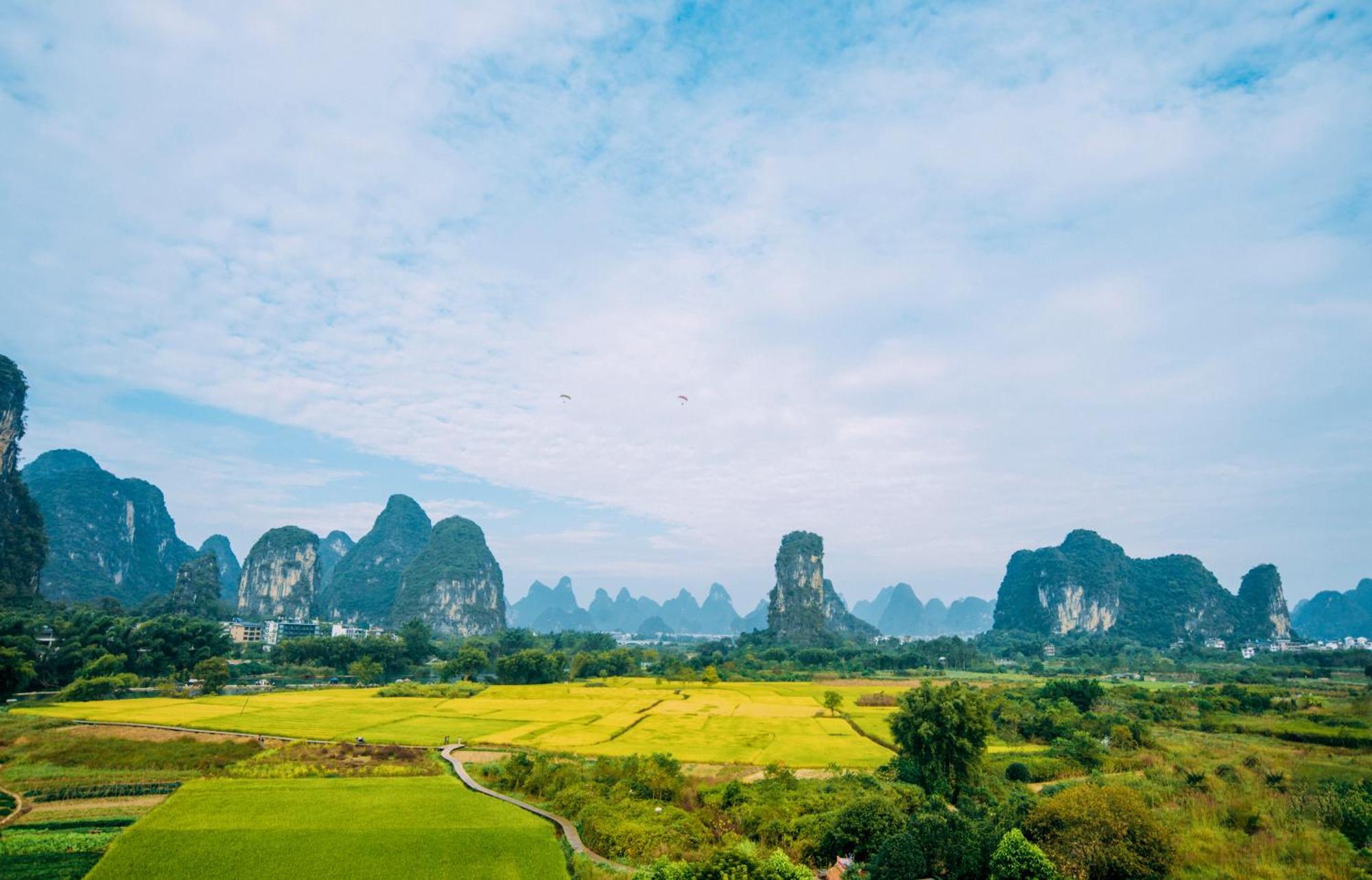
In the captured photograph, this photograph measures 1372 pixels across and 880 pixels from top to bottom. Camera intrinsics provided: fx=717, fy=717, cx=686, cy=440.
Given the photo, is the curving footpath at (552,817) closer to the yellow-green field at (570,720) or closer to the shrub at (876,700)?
the yellow-green field at (570,720)

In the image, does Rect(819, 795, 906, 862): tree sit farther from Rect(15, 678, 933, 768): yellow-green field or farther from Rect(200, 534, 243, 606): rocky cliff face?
Rect(200, 534, 243, 606): rocky cliff face

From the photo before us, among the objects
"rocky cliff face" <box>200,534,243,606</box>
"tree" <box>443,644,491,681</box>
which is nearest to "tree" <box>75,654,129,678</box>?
"tree" <box>443,644,491,681</box>

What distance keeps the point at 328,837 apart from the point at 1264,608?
15323 centimetres

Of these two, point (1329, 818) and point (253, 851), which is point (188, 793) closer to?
point (253, 851)

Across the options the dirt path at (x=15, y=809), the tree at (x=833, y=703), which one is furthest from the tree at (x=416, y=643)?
the dirt path at (x=15, y=809)

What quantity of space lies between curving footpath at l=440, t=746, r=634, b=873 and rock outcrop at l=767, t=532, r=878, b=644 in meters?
99.3

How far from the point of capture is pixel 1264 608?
407 ft

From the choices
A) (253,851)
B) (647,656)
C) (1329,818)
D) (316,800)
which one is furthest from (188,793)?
(647,656)

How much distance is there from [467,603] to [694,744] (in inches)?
4795

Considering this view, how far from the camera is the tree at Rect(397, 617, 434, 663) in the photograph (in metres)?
80.1

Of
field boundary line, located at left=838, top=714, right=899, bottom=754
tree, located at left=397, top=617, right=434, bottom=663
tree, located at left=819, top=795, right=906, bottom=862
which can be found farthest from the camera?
tree, located at left=397, top=617, right=434, bottom=663

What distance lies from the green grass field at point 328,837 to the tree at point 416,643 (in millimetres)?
60152

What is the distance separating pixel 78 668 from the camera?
54.2 meters

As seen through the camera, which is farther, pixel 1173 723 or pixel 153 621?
pixel 153 621
